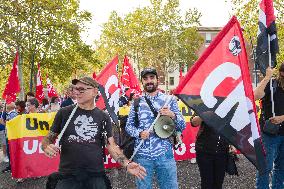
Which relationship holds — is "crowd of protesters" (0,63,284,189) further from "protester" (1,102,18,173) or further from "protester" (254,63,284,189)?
"protester" (1,102,18,173)

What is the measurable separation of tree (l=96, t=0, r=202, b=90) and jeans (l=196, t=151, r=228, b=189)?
4985cm

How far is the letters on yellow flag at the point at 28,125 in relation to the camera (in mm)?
8047

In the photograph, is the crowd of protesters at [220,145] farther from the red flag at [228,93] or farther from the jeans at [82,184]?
the red flag at [228,93]

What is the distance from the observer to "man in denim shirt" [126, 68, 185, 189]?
4.31 meters

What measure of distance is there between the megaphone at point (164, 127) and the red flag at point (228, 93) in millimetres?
485

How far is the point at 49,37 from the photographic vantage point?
30.6 meters

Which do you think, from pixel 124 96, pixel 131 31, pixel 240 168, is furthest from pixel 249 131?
pixel 131 31

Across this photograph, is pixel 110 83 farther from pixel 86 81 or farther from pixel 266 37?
pixel 86 81

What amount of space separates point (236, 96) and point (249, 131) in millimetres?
354

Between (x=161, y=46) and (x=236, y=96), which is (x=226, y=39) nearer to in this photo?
(x=236, y=96)

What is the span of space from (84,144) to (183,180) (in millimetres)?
4113

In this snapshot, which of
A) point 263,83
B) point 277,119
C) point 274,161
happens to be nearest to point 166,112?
point 263,83

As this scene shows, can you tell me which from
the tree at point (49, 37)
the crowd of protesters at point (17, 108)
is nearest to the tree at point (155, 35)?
the tree at point (49, 37)

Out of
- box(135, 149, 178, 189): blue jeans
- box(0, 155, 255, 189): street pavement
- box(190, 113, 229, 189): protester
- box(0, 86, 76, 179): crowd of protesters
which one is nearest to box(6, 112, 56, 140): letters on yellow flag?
box(0, 86, 76, 179): crowd of protesters
